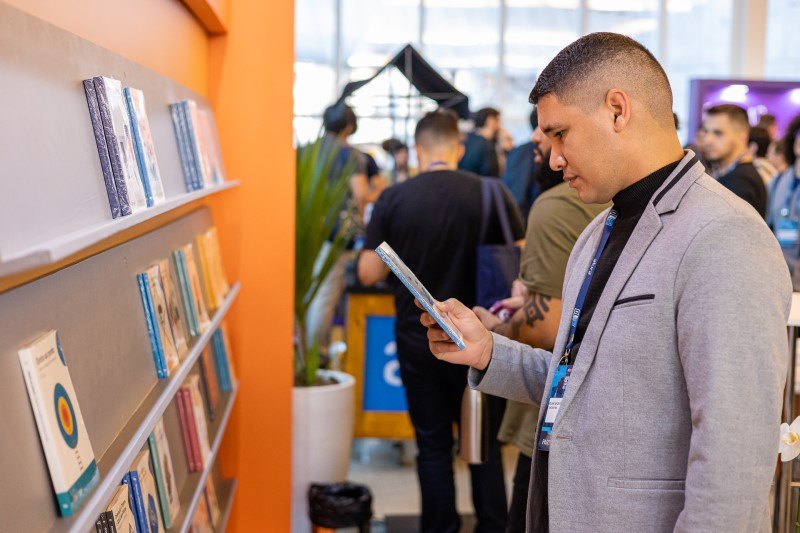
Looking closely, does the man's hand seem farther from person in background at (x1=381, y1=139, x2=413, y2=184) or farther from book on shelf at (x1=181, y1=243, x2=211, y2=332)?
person in background at (x1=381, y1=139, x2=413, y2=184)

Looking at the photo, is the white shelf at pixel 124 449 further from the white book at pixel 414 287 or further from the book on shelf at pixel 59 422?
the white book at pixel 414 287

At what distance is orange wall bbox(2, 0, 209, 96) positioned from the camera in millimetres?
1848

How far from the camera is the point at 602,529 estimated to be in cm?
150

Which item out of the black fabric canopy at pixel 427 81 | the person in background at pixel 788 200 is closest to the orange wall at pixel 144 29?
the black fabric canopy at pixel 427 81

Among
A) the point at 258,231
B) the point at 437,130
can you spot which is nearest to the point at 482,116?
the point at 437,130

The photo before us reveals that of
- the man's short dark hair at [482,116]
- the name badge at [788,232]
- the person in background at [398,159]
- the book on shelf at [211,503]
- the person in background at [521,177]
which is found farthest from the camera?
the person in background at [398,159]

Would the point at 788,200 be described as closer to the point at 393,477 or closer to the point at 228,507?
the point at 393,477

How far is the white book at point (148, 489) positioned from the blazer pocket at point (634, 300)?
1.04m

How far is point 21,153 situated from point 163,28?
65.4 inches

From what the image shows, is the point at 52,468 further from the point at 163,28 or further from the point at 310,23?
the point at 310,23

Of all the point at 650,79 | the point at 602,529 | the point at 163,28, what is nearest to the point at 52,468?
the point at 602,529

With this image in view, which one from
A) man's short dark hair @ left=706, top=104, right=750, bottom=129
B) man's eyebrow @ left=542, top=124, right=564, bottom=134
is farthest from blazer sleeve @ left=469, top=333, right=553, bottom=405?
man's short dark hair @ left=706, top=104, right=750, bottom=129

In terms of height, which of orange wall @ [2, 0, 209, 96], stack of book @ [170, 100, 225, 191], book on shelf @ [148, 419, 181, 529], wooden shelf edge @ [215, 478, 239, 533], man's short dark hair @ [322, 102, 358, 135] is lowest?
wooden shelf edge @ [215, 478, 239, 533]

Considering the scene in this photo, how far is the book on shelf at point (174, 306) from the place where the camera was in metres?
2.34
